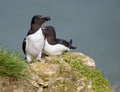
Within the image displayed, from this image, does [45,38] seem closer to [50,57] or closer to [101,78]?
[50,57]

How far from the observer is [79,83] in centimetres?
1306

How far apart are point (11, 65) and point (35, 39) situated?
2.06 m

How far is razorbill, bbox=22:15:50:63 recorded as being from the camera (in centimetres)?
1362

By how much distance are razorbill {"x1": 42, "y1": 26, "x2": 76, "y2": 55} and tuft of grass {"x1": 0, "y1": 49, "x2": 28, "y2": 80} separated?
2.33 meters

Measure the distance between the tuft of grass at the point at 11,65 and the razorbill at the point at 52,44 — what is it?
2.33 m

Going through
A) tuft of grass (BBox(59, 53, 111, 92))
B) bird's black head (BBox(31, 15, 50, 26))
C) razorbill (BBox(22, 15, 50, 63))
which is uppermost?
bird's black head (BBox(31, 15, 50, 26))

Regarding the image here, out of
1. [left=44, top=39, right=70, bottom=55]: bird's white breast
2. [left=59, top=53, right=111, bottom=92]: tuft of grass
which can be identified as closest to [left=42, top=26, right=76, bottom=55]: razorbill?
[left=44, top=39, right=70, bottom=55]: bird's white breast

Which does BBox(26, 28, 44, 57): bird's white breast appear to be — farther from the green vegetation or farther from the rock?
the green vegetation

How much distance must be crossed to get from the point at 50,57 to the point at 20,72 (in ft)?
6.62

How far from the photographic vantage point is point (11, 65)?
11.7 m

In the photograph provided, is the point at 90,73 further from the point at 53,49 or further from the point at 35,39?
the point at 35,39

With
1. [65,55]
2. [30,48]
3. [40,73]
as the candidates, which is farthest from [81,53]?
[40,73]

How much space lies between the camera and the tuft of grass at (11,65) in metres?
11.7

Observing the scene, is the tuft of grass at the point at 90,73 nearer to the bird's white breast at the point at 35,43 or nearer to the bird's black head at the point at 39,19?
the bird's white breast at the point at 35,43
